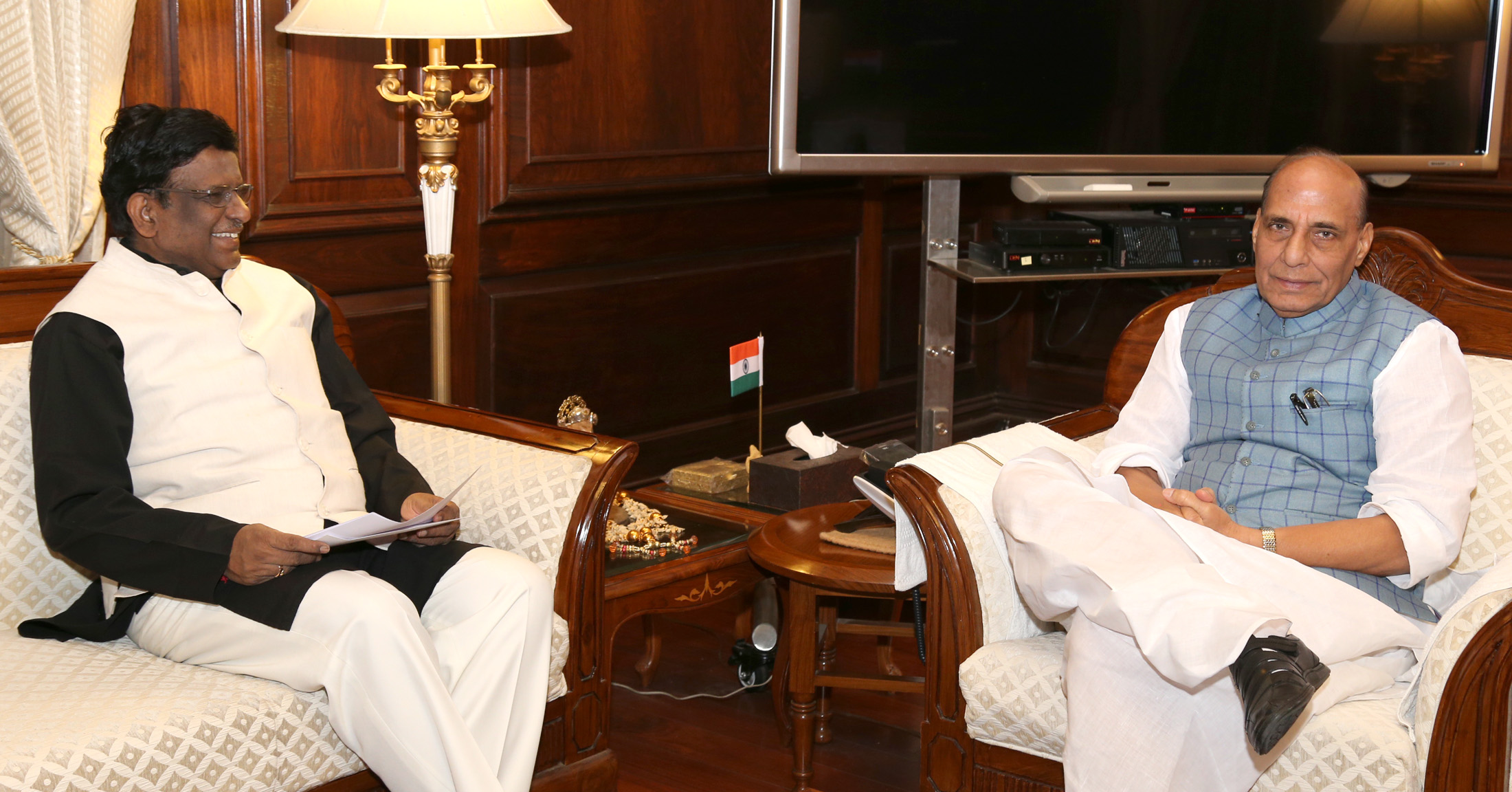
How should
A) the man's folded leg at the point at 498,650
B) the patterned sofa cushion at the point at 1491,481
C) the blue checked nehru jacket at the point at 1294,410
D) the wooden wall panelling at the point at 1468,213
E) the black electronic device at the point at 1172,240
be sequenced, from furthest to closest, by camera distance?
the wooden wall panelling at the point at 1468,213, the black electronic device at the point at 1172,240, the patterned sofa cushion at the point at 1491,481, the blue checked nehru jacket at the point at 1294,410, the man's folded leg at the point at 498,650

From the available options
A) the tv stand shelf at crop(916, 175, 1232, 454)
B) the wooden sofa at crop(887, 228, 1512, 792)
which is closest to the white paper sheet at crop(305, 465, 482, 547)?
the wooden sofa at crop(887, 228, 1512, 792)

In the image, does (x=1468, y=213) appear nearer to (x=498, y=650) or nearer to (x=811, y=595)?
(x=811, y=595)

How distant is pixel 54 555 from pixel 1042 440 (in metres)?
1.58

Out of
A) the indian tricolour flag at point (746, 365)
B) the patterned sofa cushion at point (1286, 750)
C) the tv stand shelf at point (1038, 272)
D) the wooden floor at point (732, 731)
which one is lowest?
the wooden floor at point (732, 731)

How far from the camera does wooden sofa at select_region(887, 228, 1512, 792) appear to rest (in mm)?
1679

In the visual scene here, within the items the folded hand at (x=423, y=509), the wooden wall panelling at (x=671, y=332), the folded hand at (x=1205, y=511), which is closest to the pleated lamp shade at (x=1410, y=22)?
the wooden wall panelling at (x=671, y=332)

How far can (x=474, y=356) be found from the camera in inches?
134

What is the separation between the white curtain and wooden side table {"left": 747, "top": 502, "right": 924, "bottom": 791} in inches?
52.7

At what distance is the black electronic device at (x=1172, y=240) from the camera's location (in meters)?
3.86

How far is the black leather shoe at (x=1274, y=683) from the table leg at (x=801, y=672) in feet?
2.85

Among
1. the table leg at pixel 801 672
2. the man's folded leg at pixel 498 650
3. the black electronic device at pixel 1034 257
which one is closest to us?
the man's folded leg at pixel 498 650

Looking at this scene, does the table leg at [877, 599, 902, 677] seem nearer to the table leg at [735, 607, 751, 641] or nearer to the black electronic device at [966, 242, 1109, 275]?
the table leg at [735, 607, 751, 641]

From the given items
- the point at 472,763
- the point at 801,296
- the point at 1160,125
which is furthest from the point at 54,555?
the point at 1160,125

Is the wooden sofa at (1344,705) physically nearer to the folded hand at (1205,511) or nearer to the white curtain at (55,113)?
the folded hand at (1205,511)
